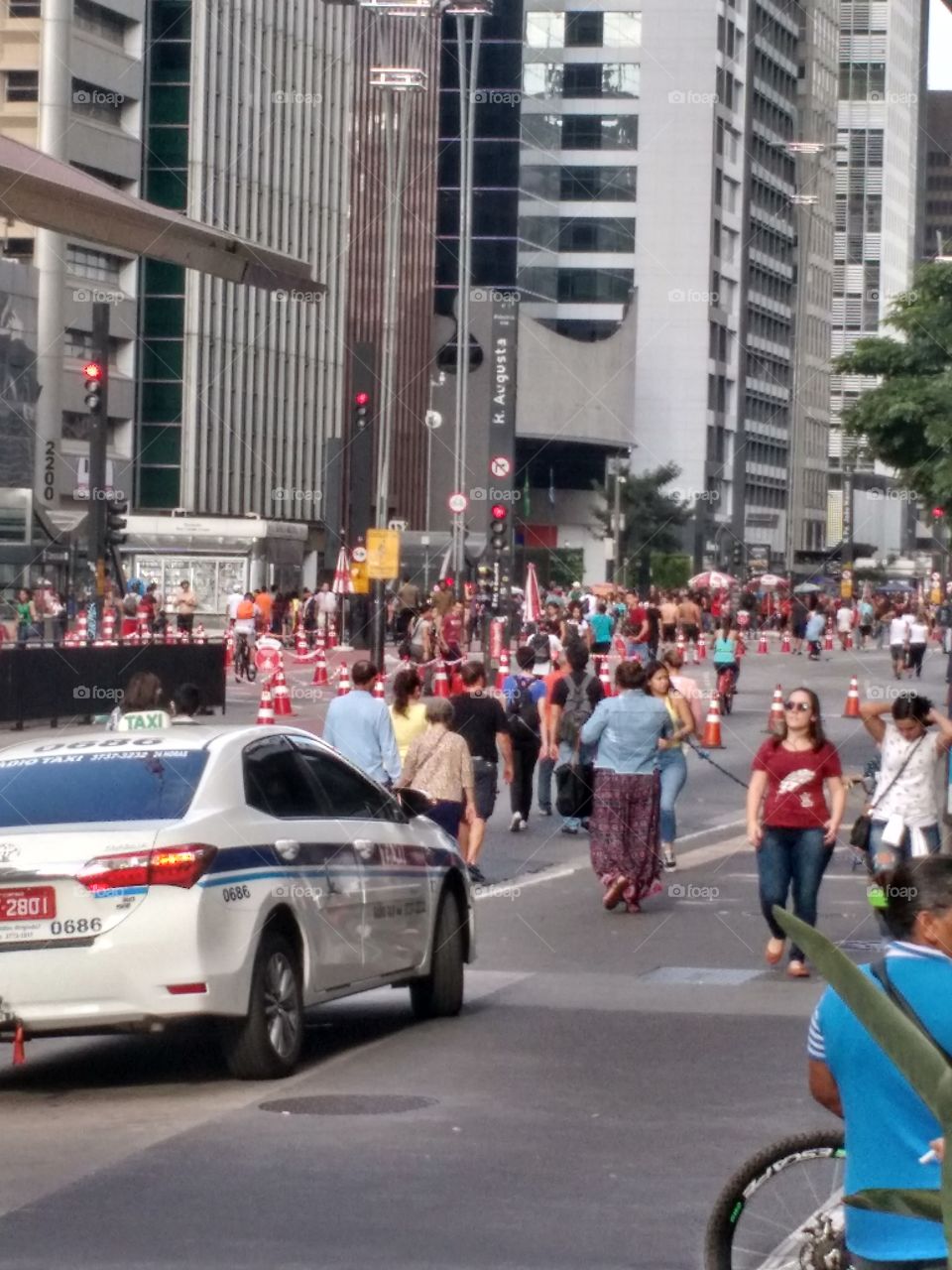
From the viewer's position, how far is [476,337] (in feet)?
313

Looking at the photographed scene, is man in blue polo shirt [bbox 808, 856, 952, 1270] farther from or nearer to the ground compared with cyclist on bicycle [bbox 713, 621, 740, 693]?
farther from the ground

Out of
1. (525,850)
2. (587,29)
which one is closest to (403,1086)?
(525,850)

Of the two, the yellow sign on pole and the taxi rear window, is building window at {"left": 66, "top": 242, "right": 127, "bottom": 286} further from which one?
the taxi rear window

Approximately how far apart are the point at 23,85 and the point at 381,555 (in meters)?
46.8

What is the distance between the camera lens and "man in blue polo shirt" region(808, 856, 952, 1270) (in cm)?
384

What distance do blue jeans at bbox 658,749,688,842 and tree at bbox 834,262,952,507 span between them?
1601 centimetres

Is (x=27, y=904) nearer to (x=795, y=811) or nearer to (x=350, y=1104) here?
(x=350, y=1104)

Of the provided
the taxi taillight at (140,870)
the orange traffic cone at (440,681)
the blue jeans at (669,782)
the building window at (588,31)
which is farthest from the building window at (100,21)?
the taxi taillight at (140,870)

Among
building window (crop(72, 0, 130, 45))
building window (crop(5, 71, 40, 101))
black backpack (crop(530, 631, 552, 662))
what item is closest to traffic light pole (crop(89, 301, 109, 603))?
black backpack (crop(530, 631, 552, 662))

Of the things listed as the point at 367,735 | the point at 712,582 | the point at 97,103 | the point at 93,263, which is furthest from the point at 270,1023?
the point at 97,103

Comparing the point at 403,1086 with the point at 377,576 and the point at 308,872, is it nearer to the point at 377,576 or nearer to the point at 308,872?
the point at 308,872

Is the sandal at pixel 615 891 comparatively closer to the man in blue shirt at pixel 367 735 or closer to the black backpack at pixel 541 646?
the man in blue shirt at pixel 367 735

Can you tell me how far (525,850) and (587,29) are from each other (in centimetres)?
9950

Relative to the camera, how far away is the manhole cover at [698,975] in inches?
524
